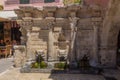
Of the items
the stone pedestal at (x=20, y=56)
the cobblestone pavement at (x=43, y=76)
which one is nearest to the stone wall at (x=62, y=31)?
the stone pedestal at (x=20, y=56)

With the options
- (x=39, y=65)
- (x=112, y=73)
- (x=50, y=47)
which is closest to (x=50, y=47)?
(x=50, y=47)

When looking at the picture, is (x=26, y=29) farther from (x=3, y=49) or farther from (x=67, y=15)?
(x=3, y=49)

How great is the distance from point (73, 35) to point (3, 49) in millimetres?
7289

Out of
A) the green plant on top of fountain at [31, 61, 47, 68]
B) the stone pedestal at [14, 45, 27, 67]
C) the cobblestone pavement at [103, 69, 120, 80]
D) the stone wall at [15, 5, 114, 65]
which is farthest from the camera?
the stone pedestal at [14, 45, 27, 67]

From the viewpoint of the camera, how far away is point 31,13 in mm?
14516

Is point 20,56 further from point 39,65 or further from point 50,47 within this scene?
point 50,47

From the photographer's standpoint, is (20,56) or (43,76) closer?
(43,76)

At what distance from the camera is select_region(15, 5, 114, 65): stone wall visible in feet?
45.8

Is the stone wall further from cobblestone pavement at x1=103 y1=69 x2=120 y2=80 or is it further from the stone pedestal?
cobblestone pavement at x1=103 y1=69 x2=120 y2=80

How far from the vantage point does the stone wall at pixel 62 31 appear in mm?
13951

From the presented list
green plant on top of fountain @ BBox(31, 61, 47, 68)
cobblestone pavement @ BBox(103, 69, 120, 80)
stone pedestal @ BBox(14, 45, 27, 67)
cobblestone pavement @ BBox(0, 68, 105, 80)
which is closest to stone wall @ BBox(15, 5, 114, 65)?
stone pedestal @ BBox(14, 45, 27, 67)

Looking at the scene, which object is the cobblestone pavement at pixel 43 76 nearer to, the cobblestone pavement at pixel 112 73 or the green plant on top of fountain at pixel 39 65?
the cobblestone pavement at pixel 112 73

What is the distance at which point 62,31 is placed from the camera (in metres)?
14.5

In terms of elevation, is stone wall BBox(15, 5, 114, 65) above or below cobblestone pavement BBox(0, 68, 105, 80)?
above
